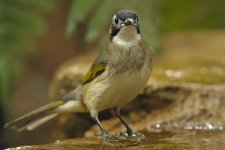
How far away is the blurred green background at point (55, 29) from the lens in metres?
7.42

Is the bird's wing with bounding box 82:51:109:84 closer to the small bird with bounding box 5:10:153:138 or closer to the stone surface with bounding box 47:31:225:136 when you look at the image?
the small bird with bounding box 5:10:153:138

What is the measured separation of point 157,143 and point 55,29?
8249 millimetres

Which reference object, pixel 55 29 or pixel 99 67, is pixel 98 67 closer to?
pixel 99 67

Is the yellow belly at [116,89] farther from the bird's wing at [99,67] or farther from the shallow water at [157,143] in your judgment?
the shallow water at [157,143]

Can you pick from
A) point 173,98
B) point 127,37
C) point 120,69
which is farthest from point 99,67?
point 173,98

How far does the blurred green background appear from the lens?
24.3ft

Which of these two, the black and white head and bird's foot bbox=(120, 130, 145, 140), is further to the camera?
bird's foot bbox=(120, 130, 145, 140)

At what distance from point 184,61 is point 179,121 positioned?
1.71m

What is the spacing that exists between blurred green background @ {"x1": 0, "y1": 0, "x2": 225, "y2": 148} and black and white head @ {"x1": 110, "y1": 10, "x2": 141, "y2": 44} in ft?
4.36

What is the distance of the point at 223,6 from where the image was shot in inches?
428

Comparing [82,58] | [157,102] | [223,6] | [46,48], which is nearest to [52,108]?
[157,102]

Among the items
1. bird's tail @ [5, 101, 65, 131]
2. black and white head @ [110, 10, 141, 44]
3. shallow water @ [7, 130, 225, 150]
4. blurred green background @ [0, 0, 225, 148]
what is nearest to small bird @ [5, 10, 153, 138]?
black and white head @ [110, 10, 141, 44]

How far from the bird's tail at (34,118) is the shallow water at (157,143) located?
0.90 meters

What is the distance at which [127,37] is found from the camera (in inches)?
215
